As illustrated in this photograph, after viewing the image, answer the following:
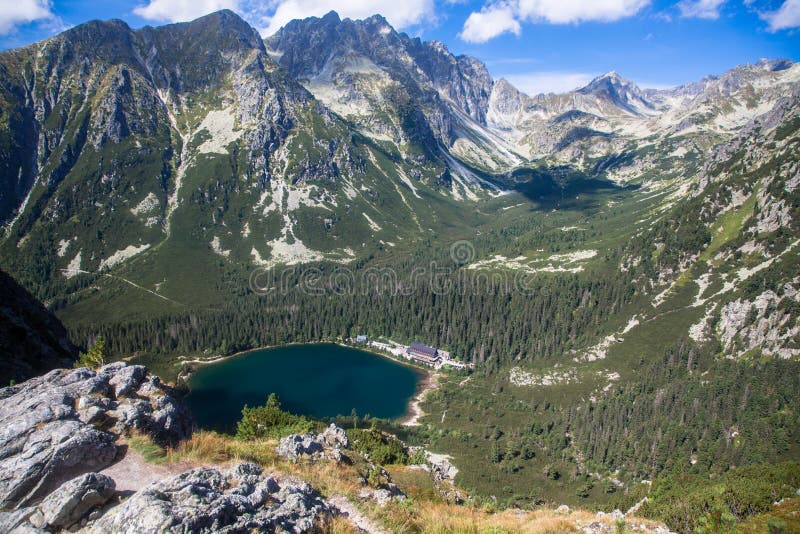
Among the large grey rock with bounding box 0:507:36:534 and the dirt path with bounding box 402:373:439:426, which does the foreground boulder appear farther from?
the dirt path with bounding box 402:373:439:426

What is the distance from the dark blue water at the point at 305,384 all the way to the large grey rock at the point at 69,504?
86586 millimetres

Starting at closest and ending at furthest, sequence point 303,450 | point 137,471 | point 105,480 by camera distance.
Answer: point 105,480
point 137,471
point 303,450

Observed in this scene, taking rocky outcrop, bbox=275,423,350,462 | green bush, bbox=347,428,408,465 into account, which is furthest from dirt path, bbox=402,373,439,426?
rocky outcrop, bbox=275,423,350,462

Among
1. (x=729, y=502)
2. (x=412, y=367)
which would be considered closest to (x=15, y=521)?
(x=729, y=502)

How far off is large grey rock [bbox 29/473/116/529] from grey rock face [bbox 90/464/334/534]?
1.12m

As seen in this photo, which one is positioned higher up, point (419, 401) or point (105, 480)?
point (105, 480)

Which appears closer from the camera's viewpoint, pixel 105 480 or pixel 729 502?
pixel 105 480

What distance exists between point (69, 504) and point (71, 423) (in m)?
7.63

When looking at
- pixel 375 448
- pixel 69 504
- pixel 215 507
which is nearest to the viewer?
pixel 215 507

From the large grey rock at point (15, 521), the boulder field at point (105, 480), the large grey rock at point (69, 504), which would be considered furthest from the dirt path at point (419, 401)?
the large grey rock at point (15, 521)

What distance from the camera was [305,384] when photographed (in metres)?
126

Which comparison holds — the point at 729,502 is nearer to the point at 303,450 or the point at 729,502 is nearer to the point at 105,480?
the point at 303,450

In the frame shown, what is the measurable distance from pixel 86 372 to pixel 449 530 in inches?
1006

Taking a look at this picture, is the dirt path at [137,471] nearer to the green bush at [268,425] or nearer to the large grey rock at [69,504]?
the large grey rock at [69,504]
